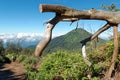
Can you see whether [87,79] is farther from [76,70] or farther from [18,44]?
[18,44]

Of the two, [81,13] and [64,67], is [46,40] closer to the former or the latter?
[81,13]

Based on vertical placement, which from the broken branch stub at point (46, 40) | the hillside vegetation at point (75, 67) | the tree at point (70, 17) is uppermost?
the tree at point (70, 17)

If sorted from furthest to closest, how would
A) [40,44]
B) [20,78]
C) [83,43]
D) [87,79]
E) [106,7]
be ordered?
1. [106,7]
2. [20,78]
3. [87,79]
4. [83,43]
5. [40,44]

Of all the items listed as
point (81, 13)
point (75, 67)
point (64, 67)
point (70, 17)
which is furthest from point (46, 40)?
point (64, 67)

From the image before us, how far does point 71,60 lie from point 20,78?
745cm

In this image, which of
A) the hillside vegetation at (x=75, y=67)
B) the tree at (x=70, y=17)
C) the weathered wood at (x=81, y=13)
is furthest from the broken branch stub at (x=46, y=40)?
the hillside vegetation at (x=75, y=67)

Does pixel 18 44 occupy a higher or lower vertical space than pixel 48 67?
higher

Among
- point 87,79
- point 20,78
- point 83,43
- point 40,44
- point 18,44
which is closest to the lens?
point 40,44

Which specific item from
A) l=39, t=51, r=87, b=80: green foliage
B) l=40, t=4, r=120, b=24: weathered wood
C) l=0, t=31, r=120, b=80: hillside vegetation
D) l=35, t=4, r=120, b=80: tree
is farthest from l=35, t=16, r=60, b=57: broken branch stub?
l=39, t=51, r=87, b=80: green foliage

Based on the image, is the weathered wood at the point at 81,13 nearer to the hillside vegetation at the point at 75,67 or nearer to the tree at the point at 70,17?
the tree at the point at 70,17

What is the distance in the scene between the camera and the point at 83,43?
9070 millimetres

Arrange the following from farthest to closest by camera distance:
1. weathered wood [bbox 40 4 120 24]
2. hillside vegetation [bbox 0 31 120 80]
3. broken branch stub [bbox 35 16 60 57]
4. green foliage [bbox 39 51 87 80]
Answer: green foliage [bbox 39 51 87 80] < hillside vegetation [bbox 0 31 120 80] < weathered wood [bbox 40 4 120 24] < broken branch stub [bbox 35 16 60 57]

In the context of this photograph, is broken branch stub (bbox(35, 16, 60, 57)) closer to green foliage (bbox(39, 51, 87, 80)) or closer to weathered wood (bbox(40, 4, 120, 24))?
weathered wood (bbox(40, 4, 120, 24))

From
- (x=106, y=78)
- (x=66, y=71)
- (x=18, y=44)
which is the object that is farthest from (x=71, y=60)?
(x=18, y=44)
